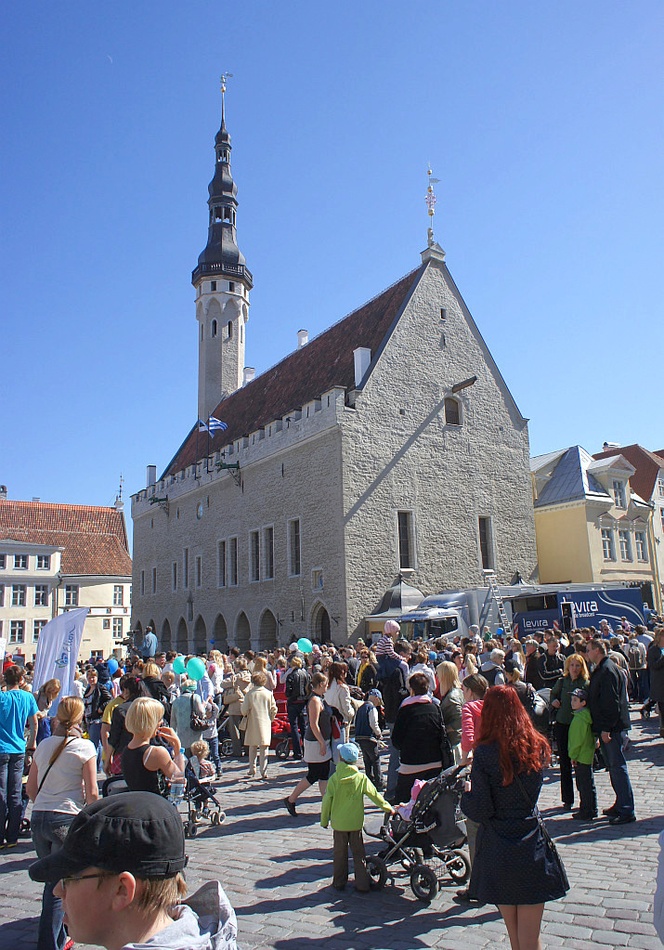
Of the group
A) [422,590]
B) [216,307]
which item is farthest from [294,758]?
[216,307]

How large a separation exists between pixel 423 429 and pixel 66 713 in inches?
960

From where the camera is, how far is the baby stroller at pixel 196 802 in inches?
302

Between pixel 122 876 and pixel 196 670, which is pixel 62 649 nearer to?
pixel 196 670

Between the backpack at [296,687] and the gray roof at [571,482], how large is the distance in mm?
22500

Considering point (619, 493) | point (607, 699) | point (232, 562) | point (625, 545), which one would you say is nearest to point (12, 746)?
point (607, 699)

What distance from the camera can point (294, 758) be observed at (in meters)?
12.4

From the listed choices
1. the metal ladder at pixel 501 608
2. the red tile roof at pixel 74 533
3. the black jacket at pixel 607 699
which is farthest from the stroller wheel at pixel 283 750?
the red tile roof at pixel 74 533

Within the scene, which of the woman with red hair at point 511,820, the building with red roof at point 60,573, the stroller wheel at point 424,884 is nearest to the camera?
the woman with red hair at point 511,820

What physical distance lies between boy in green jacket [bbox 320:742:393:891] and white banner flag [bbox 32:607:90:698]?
5.11 m

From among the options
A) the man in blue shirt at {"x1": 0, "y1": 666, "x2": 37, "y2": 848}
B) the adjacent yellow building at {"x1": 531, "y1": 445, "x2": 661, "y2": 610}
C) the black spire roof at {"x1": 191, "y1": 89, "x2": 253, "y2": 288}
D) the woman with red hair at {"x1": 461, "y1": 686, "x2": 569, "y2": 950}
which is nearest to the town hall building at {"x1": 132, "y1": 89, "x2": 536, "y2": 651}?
the adjacent yellow building at {"x1": 531, "y1": 445, "x2": 661, "y2": 610}

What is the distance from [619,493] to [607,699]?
27.6 metres

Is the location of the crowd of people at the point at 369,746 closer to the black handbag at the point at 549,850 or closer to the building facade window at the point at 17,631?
the black handbag at the point at 549,850

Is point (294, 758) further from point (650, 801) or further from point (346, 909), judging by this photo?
point (346, 909)

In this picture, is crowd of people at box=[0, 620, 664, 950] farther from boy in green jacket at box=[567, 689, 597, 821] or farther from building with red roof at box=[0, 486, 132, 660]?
building with red roof at box=[0, 486, 132, 660]
